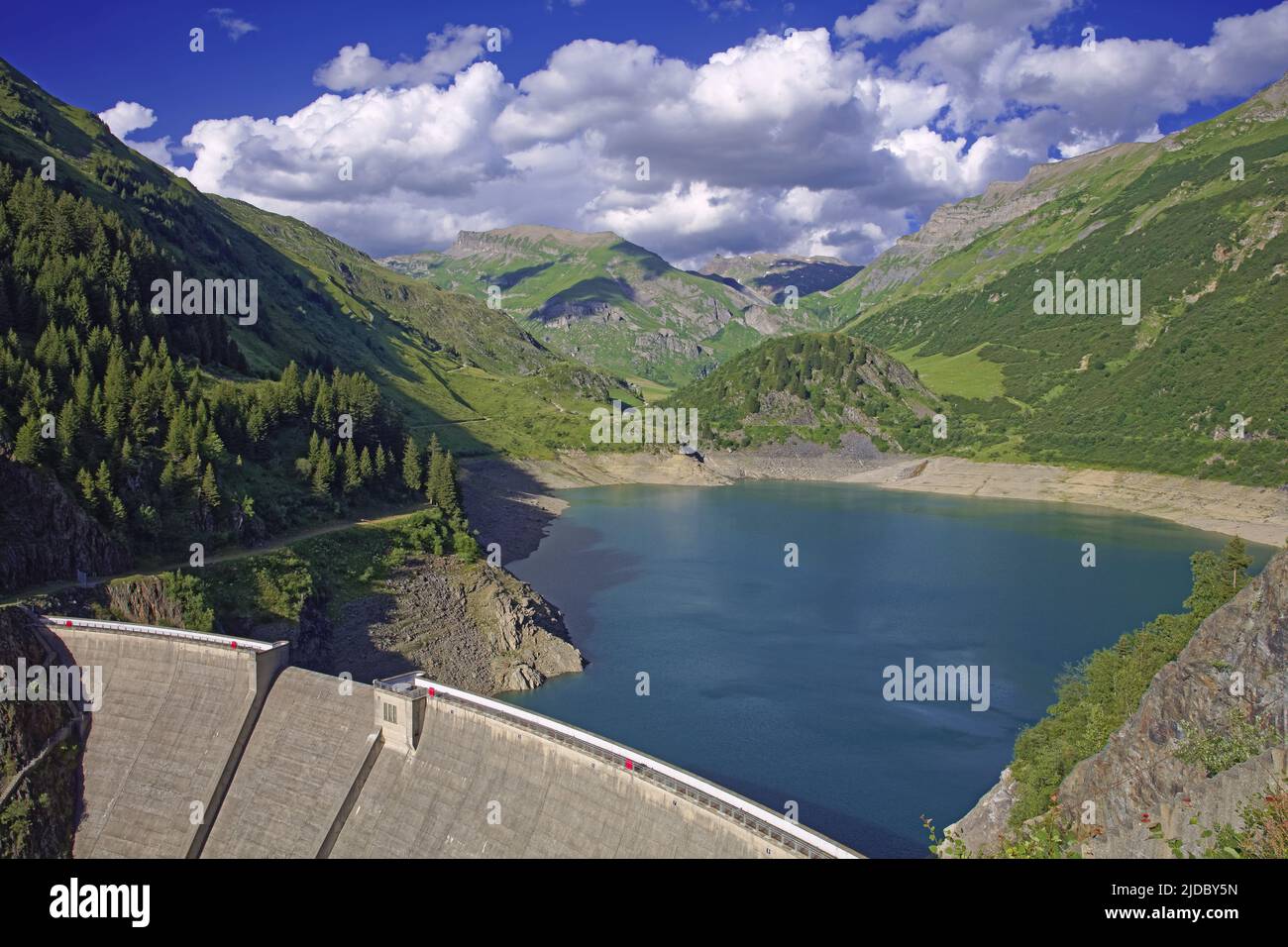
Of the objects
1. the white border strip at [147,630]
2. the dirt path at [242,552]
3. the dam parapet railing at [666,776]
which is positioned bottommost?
the dam parapet railing at [666,776]

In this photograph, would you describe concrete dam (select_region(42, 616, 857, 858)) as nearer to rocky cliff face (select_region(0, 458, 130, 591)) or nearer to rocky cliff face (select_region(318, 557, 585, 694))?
rocky cliff face (select_region(0, 458, 130, 591))

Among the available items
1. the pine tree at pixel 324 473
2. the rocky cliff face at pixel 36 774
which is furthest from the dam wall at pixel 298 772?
the pine tree at pixel 324 473

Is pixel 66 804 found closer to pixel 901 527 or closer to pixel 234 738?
pixel 234 738

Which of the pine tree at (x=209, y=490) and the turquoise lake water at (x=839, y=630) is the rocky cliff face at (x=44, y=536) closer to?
the pine tree at (x=209, y=490)

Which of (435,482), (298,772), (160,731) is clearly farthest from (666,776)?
(435,482)

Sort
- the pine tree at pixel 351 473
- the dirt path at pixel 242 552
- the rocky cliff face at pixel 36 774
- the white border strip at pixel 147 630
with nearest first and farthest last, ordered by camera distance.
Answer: the rocky cliff face at pixel 36 774 < the white border strip at pixel 147 630 < the dirt path at pixel 242 552 < the pine tree at pixel 351 473

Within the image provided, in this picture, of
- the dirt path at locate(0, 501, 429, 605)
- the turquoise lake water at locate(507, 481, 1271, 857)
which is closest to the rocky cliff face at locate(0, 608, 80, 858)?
the dirt path at locate(0, 501, 429, 605)
